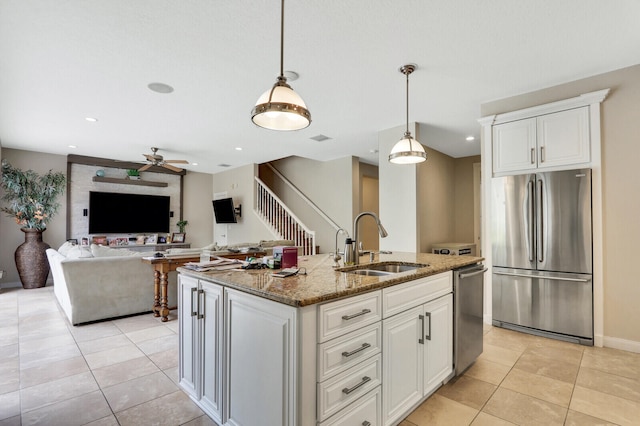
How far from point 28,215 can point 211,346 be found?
21.5 ft

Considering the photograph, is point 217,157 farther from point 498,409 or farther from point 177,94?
point 498,409

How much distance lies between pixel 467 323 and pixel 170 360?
8.58 ft

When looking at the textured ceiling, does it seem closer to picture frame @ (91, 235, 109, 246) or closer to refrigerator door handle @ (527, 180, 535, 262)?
refrigerator door handle @ (527, 180, 535, 262)

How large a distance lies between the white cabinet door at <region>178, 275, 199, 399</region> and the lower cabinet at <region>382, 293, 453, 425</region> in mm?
1235

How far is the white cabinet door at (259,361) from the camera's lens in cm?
142

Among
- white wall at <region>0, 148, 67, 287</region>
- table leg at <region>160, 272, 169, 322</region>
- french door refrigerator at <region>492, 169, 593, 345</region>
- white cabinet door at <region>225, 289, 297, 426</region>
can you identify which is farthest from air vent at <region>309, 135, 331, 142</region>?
white wall at <region>0, 148, 67, 287</region>

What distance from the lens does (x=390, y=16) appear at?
230 centimetres

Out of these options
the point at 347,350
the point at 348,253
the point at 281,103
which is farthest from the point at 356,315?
the point at 281,103

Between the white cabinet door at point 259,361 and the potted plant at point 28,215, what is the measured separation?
6.59m

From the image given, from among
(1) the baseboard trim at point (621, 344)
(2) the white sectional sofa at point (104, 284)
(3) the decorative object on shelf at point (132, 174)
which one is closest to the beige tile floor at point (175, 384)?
(1) the baseboard trim at point (621, 344)

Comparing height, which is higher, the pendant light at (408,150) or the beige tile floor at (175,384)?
the pendant light at (408,150)

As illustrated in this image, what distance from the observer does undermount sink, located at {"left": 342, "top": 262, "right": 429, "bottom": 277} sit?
2395 mm

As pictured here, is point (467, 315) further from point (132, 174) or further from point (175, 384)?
point (132, 174)

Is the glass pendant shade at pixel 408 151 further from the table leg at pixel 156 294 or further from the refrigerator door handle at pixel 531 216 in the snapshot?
the table leg at pixel 156 294
